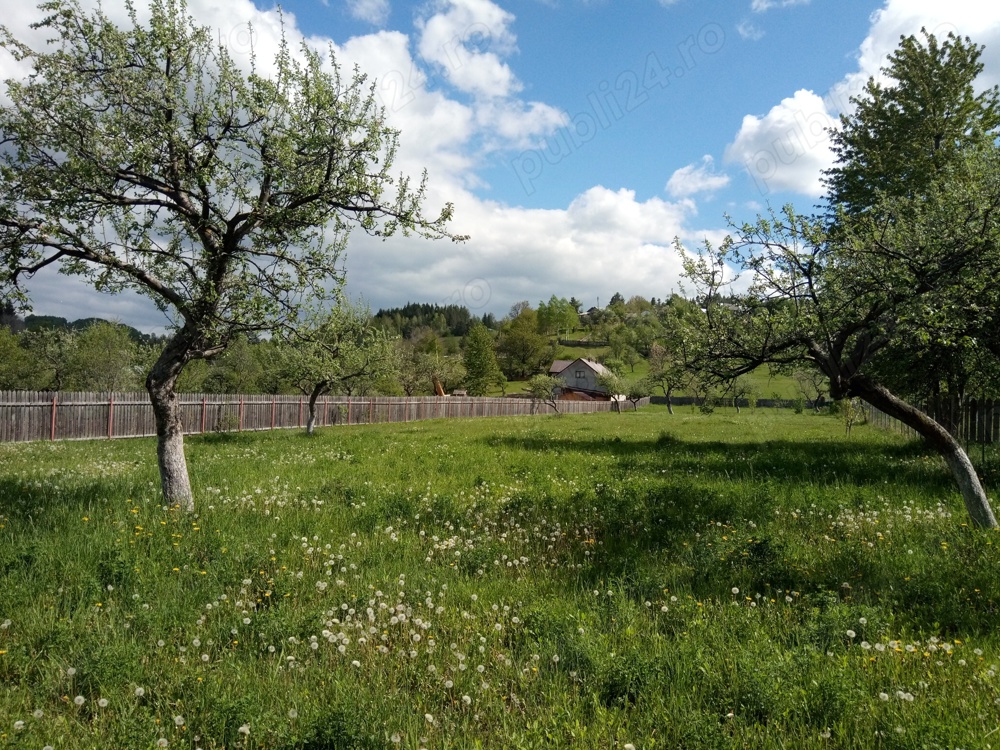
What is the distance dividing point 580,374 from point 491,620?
11206 centimetres

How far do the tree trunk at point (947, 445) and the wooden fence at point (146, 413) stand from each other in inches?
579

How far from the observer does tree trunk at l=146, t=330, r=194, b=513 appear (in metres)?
8.47

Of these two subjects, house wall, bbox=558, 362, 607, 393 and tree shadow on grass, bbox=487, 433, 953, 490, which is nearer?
tree shadow on grass, bbox=487, 433, 953, 490

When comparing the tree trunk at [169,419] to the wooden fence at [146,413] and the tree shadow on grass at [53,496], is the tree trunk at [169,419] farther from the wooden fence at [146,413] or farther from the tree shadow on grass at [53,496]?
the wooden fence at [146,413]

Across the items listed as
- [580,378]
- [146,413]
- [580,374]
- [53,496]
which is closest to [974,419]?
[53,496]

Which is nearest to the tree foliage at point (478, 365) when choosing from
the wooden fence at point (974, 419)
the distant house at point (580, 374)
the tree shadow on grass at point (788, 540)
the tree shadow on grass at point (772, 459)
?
the distant house at point (580, 374)

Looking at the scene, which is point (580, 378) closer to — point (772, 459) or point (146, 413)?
point (146, 413)

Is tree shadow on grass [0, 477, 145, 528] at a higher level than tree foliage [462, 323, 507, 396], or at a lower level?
lower

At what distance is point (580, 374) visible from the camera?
116062 mm

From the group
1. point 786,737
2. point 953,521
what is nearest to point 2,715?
point 786,737

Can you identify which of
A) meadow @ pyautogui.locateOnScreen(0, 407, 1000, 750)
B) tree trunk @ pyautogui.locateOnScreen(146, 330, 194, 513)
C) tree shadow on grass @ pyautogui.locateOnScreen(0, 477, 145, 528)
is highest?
tree trunk @ pyautogui.locateOnScreen(146, 330, 194, 513)

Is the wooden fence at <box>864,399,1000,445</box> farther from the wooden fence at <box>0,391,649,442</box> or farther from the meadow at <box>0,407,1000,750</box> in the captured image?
the wooden fence at <box>0,391,649,442</box>

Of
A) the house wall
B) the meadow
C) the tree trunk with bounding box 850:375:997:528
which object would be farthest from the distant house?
the meadow

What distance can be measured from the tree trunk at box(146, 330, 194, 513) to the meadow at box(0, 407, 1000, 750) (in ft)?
1.44
